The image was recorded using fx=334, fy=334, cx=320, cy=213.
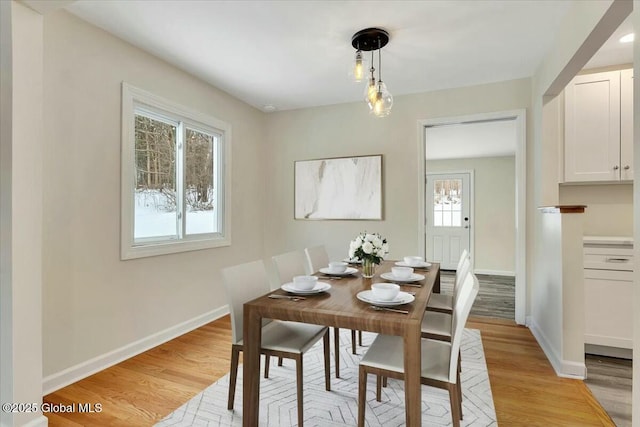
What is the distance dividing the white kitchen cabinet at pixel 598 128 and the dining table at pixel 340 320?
6.87ft

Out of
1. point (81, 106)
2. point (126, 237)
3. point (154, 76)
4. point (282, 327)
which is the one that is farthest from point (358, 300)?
point (154, 76)

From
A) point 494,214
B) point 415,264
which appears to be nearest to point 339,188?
point 415,264

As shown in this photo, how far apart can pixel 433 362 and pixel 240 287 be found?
1.15m

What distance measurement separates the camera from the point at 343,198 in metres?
4.20

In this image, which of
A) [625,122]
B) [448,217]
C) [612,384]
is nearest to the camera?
[612,384]

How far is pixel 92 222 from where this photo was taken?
2457mm

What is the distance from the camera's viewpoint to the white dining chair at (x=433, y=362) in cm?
150

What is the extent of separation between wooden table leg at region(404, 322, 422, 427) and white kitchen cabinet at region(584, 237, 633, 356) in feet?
7.21

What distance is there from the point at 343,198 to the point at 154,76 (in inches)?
93.9

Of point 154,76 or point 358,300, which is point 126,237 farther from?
point 358,300

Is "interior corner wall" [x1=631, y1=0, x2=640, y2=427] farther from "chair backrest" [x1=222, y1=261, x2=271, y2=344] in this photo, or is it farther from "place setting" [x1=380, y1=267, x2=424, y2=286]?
"chair backrest" [x1=222, y1=261, x2=271, y2=344]

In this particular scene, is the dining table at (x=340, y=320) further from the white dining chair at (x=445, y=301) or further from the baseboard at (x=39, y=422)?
the baseboard at (x=39, y=422)

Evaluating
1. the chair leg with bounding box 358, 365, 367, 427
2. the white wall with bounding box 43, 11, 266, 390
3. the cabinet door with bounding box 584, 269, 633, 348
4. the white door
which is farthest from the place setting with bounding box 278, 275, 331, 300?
the white door

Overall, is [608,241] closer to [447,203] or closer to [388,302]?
[388,302]
